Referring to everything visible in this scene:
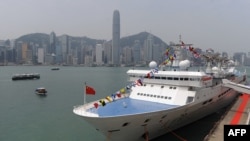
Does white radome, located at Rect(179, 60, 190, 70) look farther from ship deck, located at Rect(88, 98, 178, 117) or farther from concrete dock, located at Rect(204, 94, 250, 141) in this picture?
concrete dock, located at Rect(204, 94, 250, 141)

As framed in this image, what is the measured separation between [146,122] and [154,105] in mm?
2599

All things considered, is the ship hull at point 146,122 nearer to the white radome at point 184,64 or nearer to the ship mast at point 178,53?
the white radome at point 184,64

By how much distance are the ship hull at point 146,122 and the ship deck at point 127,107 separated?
2.17ft

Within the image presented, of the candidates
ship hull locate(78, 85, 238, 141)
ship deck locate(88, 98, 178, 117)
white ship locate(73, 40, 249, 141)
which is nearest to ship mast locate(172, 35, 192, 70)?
white ship locate(73, 40, 249, 141)

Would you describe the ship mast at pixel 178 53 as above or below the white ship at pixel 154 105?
above

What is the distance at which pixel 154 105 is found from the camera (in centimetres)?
2156

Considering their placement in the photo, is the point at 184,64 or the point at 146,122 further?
the point at 184,64

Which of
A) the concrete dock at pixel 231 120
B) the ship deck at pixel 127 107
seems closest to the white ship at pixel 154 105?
the ship deck at pixel 127 107

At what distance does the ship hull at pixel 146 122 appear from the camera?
1772 centimetres

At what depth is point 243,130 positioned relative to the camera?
12961 millimetres

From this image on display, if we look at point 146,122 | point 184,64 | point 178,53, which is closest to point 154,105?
point 146,122

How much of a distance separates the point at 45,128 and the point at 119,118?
1360 cm

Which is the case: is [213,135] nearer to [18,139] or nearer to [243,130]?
[243,130]

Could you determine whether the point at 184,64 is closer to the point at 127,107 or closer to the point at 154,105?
the point at 154,105
